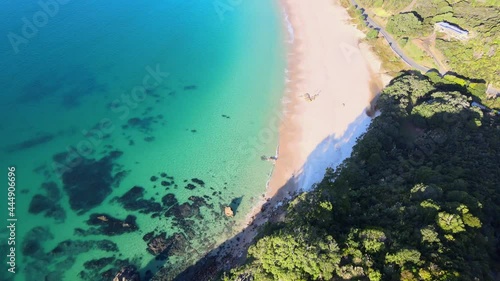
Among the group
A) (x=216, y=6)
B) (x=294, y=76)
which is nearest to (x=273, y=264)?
(x=294, y=76)

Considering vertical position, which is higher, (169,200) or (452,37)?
(452,37)

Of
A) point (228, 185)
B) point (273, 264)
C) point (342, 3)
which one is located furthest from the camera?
point (342, 3)

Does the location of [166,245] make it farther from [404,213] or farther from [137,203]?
[404,213]

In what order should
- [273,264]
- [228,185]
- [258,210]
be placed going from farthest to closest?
1. [228,185]
2. [258,210]
3. [273,264]

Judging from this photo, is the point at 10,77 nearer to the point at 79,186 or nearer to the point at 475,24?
the point at 79,186

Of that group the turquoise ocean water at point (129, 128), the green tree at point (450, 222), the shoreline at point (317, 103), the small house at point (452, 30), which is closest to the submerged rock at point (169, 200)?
the turquoise ocean water at point (129, 128)

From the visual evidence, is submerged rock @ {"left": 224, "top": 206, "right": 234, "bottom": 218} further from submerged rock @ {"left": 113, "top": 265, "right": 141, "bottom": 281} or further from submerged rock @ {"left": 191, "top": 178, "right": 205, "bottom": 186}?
submerged rock @ {"left": 113, "top": 265, "right": 141, "bottom": 281}

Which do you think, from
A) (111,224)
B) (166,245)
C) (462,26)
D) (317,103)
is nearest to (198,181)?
(166,245)
